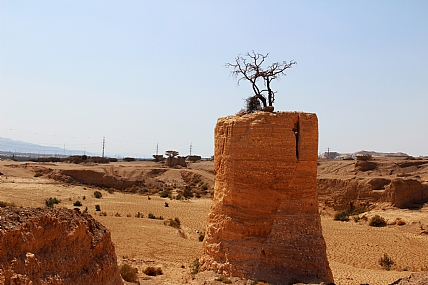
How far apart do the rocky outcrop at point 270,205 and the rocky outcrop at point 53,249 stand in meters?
3.21

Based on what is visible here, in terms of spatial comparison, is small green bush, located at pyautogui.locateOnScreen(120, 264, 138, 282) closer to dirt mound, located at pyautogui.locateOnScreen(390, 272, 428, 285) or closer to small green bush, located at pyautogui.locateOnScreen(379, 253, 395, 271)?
dirt mound, located at pyautogui.locateOnScreen(390, 272, 428, 285)

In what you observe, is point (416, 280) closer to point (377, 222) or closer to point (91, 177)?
point (377, 222)

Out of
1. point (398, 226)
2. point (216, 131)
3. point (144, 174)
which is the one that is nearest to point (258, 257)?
point (216, 131)

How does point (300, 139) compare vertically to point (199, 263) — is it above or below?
above

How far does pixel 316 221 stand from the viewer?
9156 mm

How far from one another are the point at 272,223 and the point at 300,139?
87.4 inches

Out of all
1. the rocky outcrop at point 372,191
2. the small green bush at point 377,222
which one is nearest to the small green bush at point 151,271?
the small green bush at point 377,222

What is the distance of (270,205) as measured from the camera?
9227 mm

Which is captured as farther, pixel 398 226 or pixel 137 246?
pixel 398 226

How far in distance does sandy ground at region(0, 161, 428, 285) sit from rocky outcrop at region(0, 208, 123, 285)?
319 centimetres

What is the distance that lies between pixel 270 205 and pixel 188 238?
8.60m

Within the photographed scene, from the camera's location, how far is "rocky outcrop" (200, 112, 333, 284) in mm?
8773

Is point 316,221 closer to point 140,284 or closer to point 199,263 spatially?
point 199,263

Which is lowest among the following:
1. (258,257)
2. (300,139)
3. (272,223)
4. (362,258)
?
(362,258)
